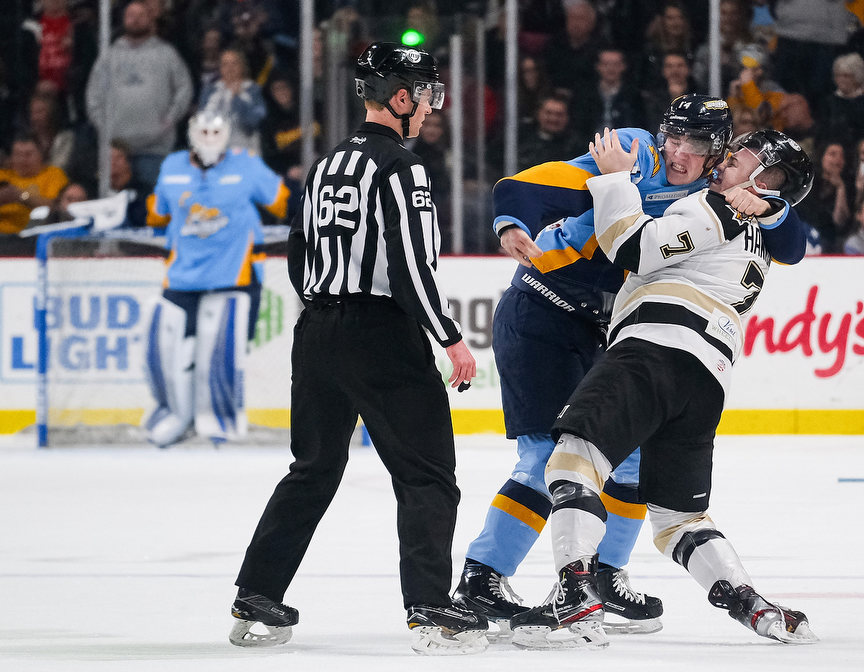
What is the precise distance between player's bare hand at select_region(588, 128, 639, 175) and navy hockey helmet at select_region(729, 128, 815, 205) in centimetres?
29

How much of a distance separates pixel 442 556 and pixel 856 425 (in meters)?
5.45

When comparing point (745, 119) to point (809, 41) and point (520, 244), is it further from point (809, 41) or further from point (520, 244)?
point (520, 244)

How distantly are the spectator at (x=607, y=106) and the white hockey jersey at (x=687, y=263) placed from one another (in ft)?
19.1

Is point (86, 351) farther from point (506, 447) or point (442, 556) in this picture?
point (442, 556)

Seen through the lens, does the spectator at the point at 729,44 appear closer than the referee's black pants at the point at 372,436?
No

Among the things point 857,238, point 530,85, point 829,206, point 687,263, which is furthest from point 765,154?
point 530,85

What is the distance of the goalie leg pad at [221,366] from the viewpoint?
780cm

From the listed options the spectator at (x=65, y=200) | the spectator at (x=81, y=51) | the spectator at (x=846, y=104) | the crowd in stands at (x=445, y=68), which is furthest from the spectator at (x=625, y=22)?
the spectator at (x=65, y=200)

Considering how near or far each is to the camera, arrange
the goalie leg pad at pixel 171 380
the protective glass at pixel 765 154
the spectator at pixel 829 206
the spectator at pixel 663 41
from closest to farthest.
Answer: the protective glass at pixel 765 154, the goalie leg pad at pixel 171 380, the spectator at pixel 829 206, the spectator at pixel 663 41

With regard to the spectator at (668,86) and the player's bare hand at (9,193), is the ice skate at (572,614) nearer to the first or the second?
the spectator at (668,86)

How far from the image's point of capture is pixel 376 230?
127 inches

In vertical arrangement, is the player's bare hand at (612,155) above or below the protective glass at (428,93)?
below

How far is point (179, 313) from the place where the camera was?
25.7 feet

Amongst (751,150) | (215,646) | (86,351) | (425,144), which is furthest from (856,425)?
(215,646)
